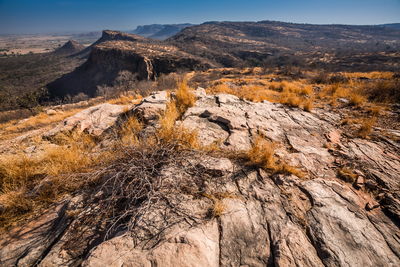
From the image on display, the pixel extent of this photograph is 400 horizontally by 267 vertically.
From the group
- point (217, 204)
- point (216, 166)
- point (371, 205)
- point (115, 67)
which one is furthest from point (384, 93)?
point (115, 67)

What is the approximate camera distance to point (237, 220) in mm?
1874

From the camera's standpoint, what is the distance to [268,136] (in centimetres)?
371

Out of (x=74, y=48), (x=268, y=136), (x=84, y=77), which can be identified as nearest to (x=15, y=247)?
(x=268, y=136)

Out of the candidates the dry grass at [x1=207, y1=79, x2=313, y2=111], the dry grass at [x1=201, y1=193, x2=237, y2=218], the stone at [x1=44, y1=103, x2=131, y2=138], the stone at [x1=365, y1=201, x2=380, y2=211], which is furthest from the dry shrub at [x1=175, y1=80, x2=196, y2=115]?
the stone at [x1=365, y1=201, x2=380, y2=211]

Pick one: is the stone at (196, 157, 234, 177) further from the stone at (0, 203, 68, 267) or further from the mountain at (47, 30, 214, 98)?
the mountain at (47, 30, 214, 98)

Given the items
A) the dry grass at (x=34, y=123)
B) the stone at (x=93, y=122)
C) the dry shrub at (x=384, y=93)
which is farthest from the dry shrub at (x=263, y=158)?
the dry grass at (x=34, y=123)

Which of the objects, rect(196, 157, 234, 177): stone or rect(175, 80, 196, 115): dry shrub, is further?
rect(175, 80, 196, 115): dry shrub

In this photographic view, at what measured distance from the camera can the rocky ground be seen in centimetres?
159

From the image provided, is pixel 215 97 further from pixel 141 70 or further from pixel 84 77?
pixel 84 77

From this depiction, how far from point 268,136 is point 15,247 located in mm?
4150

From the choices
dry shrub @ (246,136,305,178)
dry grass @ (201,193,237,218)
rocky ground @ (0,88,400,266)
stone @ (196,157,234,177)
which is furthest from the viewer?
dry shrub @ (246,136,305,178)

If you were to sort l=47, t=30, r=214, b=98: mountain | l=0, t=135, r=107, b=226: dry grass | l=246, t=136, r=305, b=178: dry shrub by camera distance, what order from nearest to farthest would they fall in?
l=0, t=135, r=107, b=226: dry grass < l=246, t=136, r=305, b=178: dry shrub < l=47, t=30, r=214, b=98: mountain

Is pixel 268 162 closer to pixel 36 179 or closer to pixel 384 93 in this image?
pixel 36 179

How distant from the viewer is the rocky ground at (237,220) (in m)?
1.59
